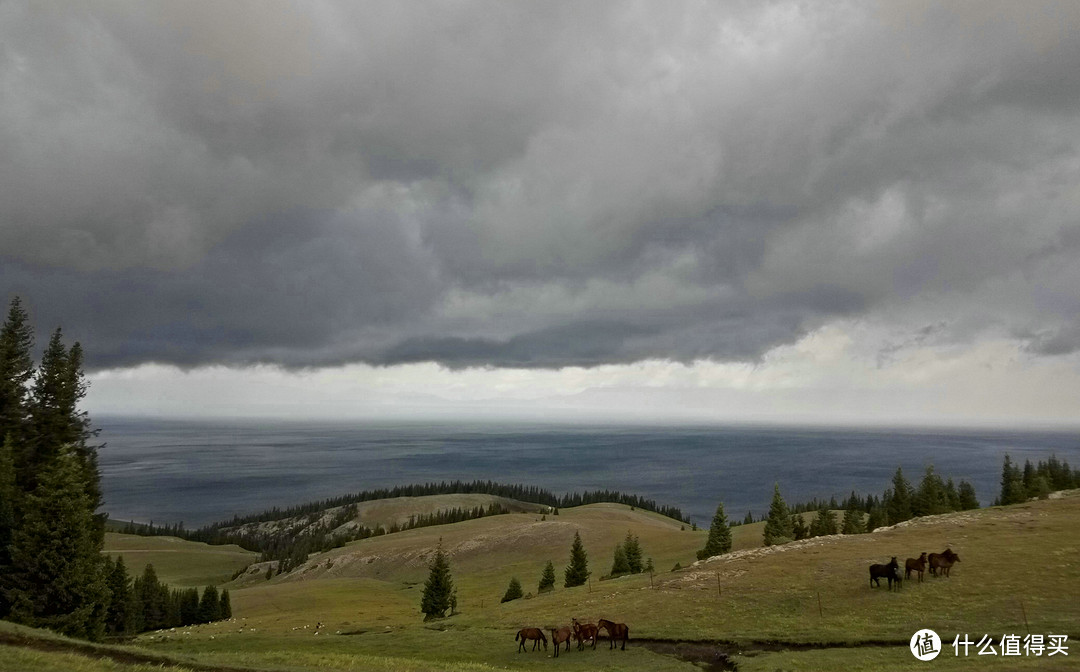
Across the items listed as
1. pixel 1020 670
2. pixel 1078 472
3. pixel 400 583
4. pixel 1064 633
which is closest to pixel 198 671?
pixel 1020 670

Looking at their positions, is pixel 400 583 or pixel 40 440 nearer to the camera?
pixel 40 440

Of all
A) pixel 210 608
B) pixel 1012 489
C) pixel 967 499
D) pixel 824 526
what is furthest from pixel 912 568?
pixel 210 608

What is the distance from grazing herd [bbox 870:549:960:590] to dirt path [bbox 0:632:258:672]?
98.9 feet

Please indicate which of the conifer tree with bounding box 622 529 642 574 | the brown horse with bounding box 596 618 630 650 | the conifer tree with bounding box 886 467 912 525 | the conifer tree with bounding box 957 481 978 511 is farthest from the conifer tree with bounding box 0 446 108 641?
the conifer tree with bounding box 957 481 978 511

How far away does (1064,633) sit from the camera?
65.7 feet

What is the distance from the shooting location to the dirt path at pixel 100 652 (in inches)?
727

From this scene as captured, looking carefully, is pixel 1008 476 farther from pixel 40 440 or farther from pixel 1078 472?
pixel 40 440

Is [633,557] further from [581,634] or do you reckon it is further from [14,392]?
[14,392]

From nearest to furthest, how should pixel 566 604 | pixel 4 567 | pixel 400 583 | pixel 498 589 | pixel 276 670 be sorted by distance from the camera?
pixel 276 670 < pixel 4 567 < pixel 566 604 < pixel 498 589 < pixel 400 583

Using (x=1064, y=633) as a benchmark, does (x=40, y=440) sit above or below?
above

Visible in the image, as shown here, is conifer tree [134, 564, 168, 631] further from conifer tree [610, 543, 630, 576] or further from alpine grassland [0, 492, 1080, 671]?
conifer tree [610, 543, 630, 576]

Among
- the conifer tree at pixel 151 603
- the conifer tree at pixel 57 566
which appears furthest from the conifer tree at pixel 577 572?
the conifer tree at pixel 151 603

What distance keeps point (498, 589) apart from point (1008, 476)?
84.0 meters

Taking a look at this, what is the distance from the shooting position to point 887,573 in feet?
93.2
